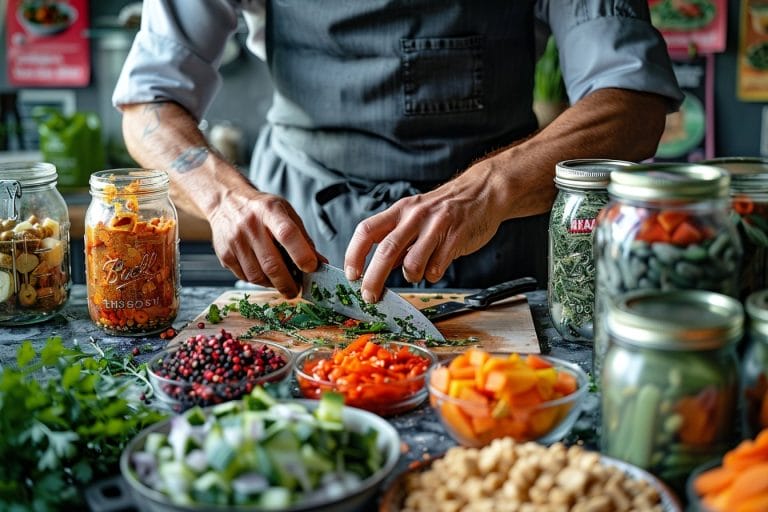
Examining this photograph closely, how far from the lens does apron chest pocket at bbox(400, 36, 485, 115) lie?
205cm

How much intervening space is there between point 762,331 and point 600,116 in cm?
103

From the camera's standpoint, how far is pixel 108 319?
5.45ft

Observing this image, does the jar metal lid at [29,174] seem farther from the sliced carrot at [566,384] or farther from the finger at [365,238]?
the sliced carrot at [566,384]

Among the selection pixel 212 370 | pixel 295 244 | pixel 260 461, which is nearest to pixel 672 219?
pixel 260 461

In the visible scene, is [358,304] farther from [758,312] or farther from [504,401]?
[758,312]

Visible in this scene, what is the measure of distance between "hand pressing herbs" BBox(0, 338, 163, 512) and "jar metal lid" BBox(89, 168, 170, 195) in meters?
0.49

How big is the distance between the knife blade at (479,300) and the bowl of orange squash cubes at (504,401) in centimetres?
53

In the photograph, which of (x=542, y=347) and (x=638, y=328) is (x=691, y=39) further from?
(x=638, y=328)

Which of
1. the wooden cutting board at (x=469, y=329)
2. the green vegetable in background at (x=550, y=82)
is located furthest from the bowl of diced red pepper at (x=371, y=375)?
the green vegetable in background at (x=550, y=82)

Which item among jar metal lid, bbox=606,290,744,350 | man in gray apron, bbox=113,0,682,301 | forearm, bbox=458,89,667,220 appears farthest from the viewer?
man in gray apron, bbox=113,0,682,301

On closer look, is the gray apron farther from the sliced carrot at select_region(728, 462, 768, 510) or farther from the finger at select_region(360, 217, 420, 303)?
the sliced carrot at select_region(728, 462, 768, 510)

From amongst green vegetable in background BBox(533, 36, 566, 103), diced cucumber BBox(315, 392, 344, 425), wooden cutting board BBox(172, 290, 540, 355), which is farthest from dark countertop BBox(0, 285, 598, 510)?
green vegetable in background BBox(533, 36, 566, 103)

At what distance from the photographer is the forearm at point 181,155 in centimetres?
192

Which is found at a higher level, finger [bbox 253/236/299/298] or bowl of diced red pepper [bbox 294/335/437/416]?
finger [bbox 253/236/299/298]
